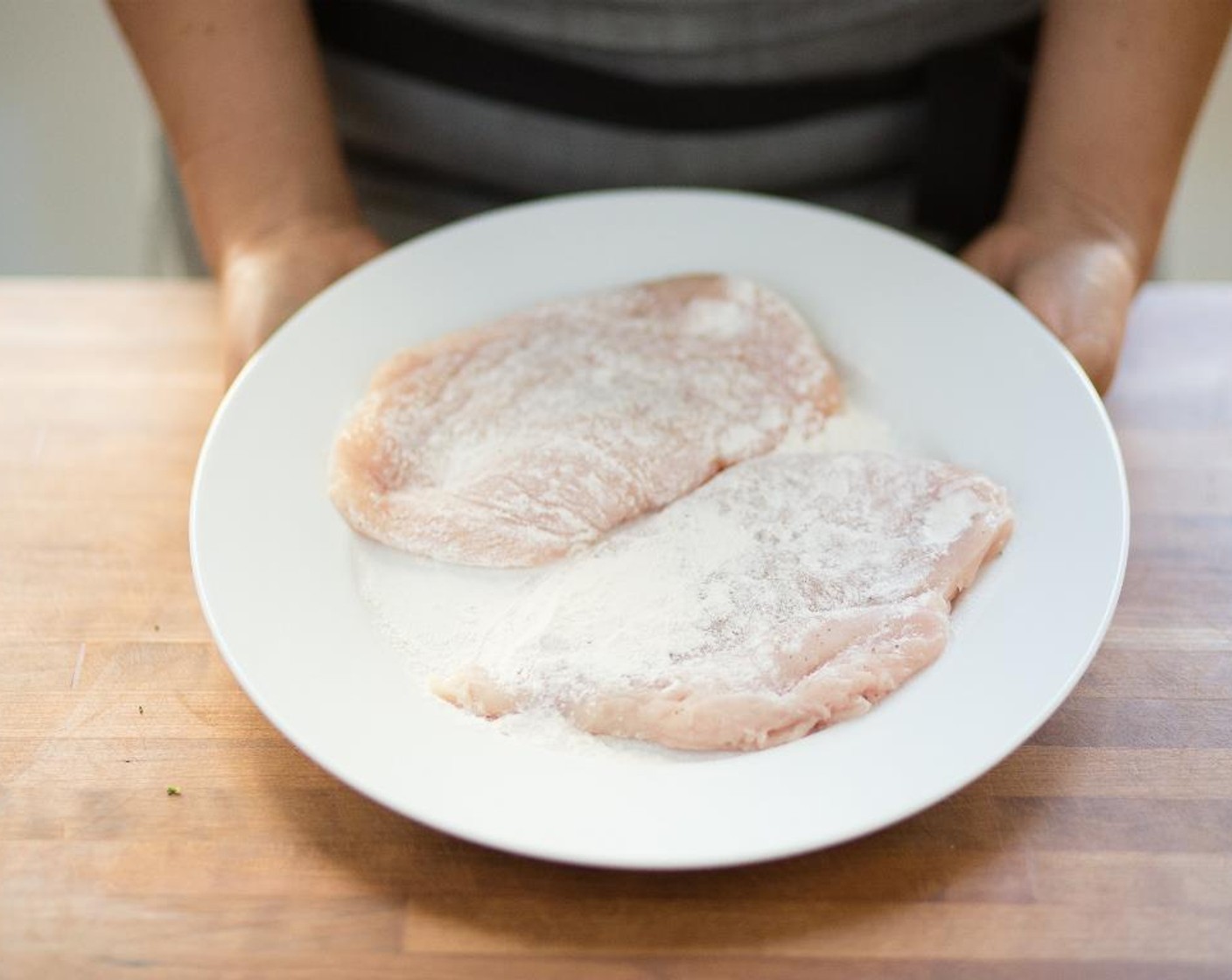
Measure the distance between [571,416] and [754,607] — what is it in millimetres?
248

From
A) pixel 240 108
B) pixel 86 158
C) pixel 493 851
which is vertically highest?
pixel 240 108

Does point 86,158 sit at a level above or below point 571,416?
below

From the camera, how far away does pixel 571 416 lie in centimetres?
104

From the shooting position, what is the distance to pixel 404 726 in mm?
812

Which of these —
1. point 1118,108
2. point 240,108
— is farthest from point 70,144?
point 1118,108

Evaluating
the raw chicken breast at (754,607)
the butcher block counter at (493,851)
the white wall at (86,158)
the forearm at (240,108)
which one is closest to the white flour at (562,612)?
the raw chicken breast at (754,607)

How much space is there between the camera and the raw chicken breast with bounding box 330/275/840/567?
A: 96cm

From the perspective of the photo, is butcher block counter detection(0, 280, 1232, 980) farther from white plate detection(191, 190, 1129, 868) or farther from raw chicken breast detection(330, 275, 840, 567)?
raw chicken breast detection(330, 275, 840, 567)

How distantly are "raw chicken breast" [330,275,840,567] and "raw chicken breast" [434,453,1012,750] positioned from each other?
1.4 inches

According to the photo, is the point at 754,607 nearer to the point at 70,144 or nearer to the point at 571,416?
the point at 571,416

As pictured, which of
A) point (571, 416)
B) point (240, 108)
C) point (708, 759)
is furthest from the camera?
point (240, 108)

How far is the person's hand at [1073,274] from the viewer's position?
3.68 feet

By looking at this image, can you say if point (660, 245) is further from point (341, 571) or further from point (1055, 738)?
point (1055, 738)

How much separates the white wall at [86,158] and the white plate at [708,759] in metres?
1.27
